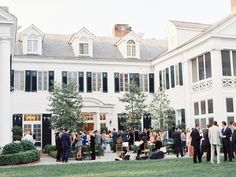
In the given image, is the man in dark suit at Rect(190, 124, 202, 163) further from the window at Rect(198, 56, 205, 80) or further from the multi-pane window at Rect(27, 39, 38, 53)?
the multi-pane window at Rect(27, 39, 38, 53)

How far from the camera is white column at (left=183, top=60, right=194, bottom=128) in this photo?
3030 centimetres

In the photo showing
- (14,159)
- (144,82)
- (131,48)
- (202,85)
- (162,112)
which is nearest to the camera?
(14,159)

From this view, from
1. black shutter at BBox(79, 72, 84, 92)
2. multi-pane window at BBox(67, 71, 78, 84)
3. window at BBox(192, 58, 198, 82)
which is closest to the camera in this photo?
window at BBox(192, 58, 198, 82)

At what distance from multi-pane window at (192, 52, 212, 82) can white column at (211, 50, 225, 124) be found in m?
1.03

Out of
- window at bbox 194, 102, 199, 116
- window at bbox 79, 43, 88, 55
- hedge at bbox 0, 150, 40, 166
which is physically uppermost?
window at bbox 79, 43, 88, 55

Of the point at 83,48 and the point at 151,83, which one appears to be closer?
the point at 83,48

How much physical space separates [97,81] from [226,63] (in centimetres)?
1107

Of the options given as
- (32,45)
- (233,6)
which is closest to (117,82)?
(32,45)

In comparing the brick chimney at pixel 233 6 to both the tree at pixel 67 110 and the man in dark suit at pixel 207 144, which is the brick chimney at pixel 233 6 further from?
the man in dark suit at pixel 207 144

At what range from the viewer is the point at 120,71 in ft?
117

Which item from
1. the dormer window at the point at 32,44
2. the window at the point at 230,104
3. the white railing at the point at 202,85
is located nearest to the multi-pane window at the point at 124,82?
the white railing at the point at 202,85

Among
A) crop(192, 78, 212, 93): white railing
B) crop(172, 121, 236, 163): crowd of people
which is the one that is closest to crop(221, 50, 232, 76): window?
crop(192, 78, 212, 93): white railing

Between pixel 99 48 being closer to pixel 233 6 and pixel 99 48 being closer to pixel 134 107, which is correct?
pixel 134 107

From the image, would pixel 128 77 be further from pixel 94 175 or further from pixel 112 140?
pixel 94 175
